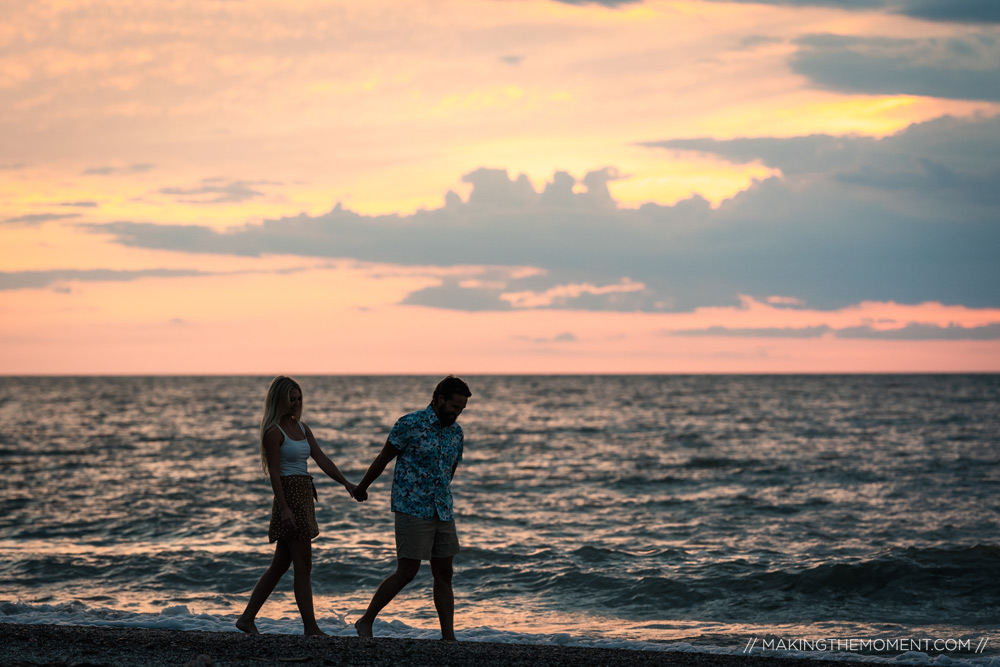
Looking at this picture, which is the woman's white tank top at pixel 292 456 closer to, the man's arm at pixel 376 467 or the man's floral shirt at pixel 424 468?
the man's arm at pixel 376 467

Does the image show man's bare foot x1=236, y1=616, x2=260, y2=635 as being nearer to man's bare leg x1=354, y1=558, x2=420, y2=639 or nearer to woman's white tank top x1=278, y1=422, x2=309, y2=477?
man's bare leg x1=354, y1=558, x2=420, y2=639

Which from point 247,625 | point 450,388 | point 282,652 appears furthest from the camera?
point 247,625

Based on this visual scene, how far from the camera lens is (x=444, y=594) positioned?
21.6 ft

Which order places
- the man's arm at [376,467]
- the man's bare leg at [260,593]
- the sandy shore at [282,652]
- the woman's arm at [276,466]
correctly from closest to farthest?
the sandy shore at [282,652] → the man's arm at [376,467] → the woman's arm at [276,466] → the man's bare leg at [260,593]

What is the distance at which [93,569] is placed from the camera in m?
11.2

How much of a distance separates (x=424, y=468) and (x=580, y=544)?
280 inches

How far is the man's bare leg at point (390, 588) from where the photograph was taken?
6395mm

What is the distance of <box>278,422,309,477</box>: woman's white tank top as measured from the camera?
6.48m

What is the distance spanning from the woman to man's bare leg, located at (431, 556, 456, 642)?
0.90 meters

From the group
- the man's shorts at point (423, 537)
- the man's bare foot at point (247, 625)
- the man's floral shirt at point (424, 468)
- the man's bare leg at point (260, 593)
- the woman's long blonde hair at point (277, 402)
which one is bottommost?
the man's bare foot at point (247, 625)

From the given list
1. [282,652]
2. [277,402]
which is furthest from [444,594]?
[277,402]

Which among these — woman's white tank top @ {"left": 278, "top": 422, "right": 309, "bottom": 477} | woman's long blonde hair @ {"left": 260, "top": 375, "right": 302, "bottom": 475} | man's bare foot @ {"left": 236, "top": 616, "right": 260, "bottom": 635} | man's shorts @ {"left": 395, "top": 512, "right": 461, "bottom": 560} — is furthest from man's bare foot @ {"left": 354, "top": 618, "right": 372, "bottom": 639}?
woman's long blonde hair @ {"left": 260, "top": 375, "right": 302, "bottom": 475}

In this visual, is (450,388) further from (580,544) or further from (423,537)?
(580,544)

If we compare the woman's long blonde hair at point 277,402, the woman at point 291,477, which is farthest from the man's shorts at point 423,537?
the woman's long blonde hair at point 277,402
